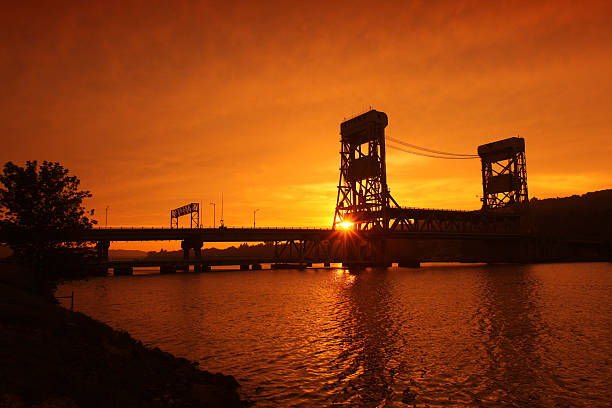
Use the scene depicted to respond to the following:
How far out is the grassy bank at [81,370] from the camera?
8.94m

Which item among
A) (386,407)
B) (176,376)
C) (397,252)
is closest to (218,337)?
(176,376)

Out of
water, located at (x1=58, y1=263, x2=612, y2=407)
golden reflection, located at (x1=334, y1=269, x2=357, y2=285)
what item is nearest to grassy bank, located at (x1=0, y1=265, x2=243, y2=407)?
water, located at (x1=58, y1=263, x2=612, y2=407)

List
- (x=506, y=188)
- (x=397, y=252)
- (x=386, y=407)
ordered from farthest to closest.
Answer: (x=397, y=252)
(x=506, y=188)
(x=386, y=407)

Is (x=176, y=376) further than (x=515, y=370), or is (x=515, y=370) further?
(x=515, y=370)

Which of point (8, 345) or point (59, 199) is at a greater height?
point (59, 199)

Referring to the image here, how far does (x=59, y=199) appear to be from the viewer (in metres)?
26.0

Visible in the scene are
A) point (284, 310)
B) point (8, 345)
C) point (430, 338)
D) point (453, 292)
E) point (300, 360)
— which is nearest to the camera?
point (8, 345)

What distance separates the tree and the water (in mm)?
5835

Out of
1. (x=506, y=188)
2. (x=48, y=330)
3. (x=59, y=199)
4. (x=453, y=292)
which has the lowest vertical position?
(x=453, y=292)

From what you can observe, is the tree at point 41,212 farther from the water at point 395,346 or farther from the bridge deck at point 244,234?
the bridge deck at point 244,234

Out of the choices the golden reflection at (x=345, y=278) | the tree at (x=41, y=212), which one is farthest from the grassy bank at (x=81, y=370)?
the golden reflection at (x=345, y=278)

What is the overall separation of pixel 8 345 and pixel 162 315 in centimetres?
2325

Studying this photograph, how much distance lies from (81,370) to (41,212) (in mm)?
17950

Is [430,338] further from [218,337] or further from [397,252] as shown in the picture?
[397,252]
